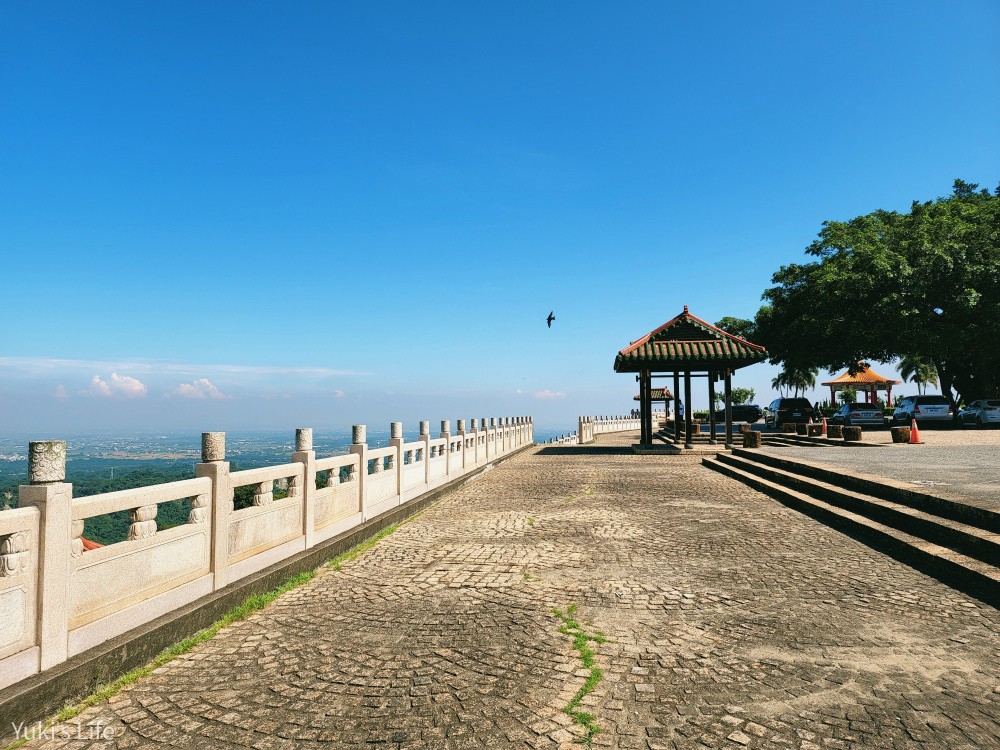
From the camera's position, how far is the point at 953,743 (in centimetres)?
304

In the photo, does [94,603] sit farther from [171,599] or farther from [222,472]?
[222,472]

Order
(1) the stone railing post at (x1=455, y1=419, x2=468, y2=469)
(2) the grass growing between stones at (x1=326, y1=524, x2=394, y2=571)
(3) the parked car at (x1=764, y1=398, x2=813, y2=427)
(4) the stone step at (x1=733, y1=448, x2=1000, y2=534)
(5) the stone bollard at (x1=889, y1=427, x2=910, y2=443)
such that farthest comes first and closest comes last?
(3) the parked car at (x1=764, y1=398, x2=813, y2=427), (5) the stone bollard at (x1=889, y1=427, x2=910, y2=443), (1) the stone railing post at (x1=455, y1=419, x2=468, y2=469), (2) the grass growing between stones at (x1=326, y1=524, x2=394, y2=571), (4) the stone step at (x1=733, y1=448, x2=1000, y2=534)

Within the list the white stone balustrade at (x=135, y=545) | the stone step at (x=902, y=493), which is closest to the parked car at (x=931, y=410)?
the stone step at (x=902, y=493)

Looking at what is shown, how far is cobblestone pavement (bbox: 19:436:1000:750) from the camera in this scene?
10.6 feet

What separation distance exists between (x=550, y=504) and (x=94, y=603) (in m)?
8.38

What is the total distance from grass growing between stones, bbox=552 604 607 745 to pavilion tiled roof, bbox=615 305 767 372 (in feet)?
59.6

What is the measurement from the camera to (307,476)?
24.0 feet

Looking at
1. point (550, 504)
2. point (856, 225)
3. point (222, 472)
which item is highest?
point (856, 225)

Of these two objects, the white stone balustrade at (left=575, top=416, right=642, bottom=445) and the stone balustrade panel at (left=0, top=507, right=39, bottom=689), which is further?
the white stone balustrade at (left=575, top=416, right=642, bottom=445)

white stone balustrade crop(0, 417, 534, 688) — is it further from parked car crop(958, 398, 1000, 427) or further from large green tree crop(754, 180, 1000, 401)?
parked car crop(958, 398, 1000, 427)

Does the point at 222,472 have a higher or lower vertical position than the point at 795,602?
higher

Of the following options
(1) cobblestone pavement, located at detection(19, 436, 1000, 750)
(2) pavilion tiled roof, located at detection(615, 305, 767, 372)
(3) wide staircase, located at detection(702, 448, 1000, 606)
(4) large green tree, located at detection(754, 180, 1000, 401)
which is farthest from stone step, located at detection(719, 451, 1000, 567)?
(4) large green tree, located at detection(754, 180, 1000, 401)

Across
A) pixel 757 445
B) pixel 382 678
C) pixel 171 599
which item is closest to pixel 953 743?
pixel 382 678

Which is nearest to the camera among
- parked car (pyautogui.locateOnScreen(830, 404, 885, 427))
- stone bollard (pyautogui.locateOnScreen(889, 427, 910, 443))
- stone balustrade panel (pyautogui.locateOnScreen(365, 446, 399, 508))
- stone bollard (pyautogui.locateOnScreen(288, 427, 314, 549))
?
stone bollard (pyautogui.locateOnScreen(288, 427, 314, 549))
